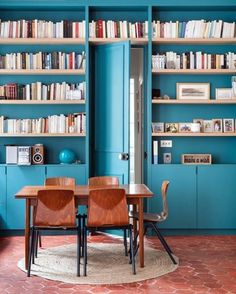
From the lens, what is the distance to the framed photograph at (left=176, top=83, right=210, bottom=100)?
656cm

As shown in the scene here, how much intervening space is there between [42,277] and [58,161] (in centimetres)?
251

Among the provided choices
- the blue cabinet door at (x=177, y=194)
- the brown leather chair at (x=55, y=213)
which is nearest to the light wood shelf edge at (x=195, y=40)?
the blue cabinet door at (x=177, y=194)

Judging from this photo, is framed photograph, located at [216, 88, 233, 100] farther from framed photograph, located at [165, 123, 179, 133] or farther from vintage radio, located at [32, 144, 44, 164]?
vintage radio, located at [32, 144, 44, 164]

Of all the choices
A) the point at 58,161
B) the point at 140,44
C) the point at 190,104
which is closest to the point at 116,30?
the point at 140,44

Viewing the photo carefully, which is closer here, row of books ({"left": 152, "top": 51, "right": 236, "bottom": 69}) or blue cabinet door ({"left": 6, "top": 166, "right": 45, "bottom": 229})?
blue cabinet door ({"left": 6, "top": 166, "right": 45, "bottom": 229})

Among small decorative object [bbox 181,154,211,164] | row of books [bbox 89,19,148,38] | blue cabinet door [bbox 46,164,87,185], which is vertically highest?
row of books [bbox 89,19,148,38]

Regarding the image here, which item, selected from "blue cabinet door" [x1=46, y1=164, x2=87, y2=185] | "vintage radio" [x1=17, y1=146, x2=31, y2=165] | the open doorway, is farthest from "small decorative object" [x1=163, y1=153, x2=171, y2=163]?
"vintage radio" [x1=17, y1=146, x2=31, y2=165]

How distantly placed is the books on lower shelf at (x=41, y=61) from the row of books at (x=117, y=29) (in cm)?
36

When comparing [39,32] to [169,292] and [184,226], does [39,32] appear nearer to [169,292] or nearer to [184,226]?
[184,226]

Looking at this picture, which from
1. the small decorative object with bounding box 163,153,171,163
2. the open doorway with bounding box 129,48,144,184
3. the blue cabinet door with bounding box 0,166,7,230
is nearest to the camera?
the blue cabinet door with bounding box 0,166,7,230

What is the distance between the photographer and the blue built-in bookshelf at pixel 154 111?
248 inches

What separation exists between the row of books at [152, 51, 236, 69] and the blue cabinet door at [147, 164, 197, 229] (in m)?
1.38

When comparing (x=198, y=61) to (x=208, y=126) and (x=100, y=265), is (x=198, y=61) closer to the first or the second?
(x=208, y=126)

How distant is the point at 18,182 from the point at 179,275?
2770mm
